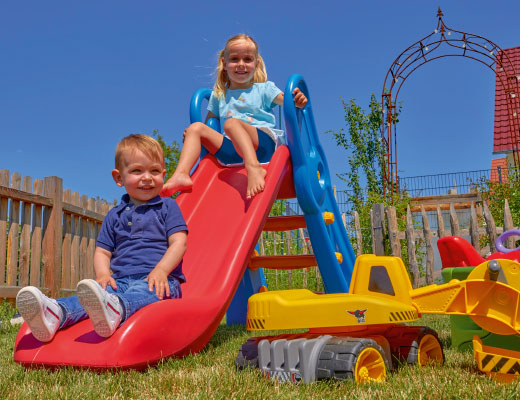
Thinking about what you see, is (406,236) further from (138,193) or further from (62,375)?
(62,375)

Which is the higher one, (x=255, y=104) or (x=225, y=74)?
(x=225, y=74)

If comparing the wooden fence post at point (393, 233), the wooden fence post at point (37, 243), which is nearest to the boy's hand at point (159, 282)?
the wooden fence post at point (37, 243)

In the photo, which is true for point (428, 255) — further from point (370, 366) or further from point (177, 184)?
point (370, 366)

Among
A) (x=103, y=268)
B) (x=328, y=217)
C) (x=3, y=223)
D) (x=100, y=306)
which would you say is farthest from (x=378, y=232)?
(x=100, y=306)

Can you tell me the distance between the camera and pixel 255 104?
15.4ft

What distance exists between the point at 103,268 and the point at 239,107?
227cm

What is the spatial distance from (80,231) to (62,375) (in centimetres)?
608

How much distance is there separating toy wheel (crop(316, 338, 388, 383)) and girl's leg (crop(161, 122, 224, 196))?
2.03 meters

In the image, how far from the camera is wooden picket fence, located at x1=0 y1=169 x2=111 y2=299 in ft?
21.1

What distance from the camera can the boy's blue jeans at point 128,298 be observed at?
8.57 ft

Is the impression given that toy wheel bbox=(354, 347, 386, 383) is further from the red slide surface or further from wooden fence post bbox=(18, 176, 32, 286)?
wooden fence post bbox=(18, 176, 32, 286)

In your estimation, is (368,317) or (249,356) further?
(249,356)

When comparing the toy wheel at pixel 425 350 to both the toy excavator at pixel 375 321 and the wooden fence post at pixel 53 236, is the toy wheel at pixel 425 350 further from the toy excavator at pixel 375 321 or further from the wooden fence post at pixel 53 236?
the wooden fence post at pixel 53 236

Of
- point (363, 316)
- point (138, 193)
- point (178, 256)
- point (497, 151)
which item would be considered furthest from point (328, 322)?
point (497, 151)
